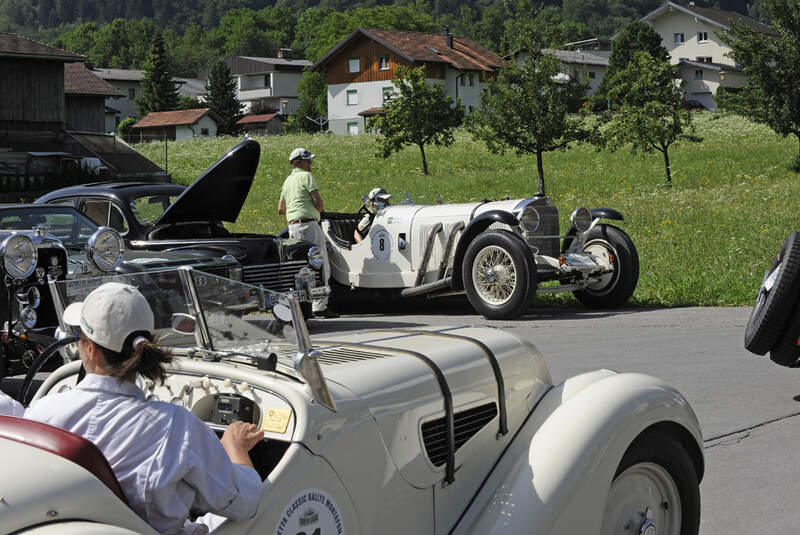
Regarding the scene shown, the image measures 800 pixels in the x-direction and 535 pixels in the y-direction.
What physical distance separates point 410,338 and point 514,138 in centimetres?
2809

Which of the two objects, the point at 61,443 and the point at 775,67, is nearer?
the point at 61,443

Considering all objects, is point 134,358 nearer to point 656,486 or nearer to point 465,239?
point 656,486

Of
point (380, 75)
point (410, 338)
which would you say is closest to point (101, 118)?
point (380, 75)

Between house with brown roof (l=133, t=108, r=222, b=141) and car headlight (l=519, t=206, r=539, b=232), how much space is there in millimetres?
80415

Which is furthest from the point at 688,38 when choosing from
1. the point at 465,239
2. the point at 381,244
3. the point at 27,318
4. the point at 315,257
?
the point at 27,318

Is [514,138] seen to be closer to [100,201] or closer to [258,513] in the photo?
[100,201]

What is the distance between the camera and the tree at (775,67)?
3047cm

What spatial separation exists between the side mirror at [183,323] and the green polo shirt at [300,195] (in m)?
8.71

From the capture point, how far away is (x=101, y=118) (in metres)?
48.3

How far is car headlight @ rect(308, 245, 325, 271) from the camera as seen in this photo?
36.8 ft

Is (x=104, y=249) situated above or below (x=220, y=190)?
below

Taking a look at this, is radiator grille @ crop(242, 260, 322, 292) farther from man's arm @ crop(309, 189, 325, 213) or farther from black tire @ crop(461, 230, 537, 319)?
black tire @ crop(461, 230, 537, 319)

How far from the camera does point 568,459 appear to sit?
3.44 metres

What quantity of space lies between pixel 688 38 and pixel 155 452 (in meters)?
103
